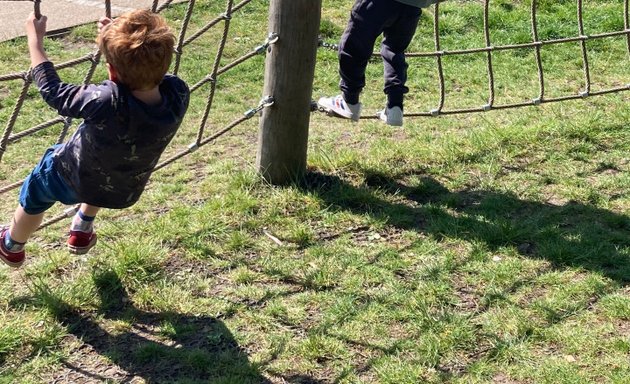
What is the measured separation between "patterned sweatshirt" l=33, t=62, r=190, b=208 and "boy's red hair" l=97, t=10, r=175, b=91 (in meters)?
0.10

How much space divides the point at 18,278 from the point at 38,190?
53 cm

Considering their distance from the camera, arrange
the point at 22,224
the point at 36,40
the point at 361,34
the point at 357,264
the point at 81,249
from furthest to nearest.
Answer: the point at 361,34, the point at 357,264, the point at 81,249, the point at 22,224, the point at 36,40

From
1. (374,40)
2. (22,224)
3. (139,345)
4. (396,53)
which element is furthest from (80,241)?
(396,53)

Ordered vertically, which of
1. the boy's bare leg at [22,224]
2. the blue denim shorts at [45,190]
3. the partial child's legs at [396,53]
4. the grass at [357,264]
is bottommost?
the grass at [357,264]

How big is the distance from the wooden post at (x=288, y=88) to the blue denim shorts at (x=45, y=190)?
1302mm

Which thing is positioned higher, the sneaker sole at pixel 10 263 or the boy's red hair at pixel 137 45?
the boy's red hair at pixel 137 45

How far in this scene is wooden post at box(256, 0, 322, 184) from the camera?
427 centimetres

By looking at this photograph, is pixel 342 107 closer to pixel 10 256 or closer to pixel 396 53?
pixel 396 53

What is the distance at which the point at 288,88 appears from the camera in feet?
14.3

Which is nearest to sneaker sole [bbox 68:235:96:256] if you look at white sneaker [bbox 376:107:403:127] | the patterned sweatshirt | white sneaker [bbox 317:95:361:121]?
the patterned sweatshirt

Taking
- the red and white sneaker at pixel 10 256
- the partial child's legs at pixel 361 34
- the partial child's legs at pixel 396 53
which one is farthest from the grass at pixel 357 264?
the partial child's legs at pixel 361 34

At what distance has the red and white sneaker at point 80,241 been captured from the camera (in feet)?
11.6

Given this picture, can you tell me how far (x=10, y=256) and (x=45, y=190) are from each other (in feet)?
1.17

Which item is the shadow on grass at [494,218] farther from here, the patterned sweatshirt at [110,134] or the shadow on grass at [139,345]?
the patterned sweatshirt at [110,134]
